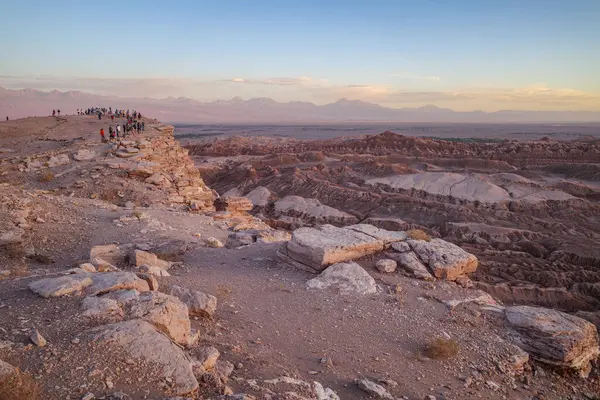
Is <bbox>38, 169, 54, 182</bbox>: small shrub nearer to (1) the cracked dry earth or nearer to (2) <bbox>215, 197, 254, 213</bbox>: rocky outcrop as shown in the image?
(1) the cracked dry earth

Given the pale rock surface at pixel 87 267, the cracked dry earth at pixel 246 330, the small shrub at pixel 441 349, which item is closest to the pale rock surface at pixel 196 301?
the cracked dry earth at pixel 246 330

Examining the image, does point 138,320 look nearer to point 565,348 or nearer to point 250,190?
point 565,348

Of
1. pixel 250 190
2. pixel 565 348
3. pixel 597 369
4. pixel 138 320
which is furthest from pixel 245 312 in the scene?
pixel 250 190

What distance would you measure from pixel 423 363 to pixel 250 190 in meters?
27.9

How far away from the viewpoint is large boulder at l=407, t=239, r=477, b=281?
8102 millimetres

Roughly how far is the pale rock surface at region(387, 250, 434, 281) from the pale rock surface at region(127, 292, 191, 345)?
4.61m

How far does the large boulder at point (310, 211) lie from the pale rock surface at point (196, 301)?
749 inches

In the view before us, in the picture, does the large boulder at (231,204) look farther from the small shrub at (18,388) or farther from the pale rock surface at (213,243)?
the small shrub at (18,388)

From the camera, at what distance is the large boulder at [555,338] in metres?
6.15

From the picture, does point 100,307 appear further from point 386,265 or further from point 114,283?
point 386,265

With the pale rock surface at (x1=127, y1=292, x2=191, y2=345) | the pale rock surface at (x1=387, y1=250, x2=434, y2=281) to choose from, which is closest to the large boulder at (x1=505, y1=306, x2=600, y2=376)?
the pale rock surface at (x1=387, y1=250, x2=434, y2=281)

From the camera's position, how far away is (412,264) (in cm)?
813

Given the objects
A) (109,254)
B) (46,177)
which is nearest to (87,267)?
(109,254)

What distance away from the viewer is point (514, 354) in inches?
239
